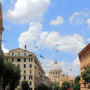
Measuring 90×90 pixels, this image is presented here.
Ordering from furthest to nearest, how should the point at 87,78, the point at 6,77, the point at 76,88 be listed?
the point at 76,88, the point at 6,77, the point at 87,78

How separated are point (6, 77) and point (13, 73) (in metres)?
2.51

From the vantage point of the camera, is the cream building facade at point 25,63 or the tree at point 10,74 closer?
the tree at point 10,74

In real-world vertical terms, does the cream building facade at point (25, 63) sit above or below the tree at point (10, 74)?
above

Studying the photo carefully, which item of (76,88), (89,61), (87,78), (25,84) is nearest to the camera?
(87,78)

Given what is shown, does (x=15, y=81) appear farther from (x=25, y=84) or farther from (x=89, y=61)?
(x=25, y=84)

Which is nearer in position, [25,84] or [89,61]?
[89,61]

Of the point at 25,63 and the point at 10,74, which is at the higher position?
the point at 25,63

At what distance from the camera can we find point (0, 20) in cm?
6362

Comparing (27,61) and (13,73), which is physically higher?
(27,61)

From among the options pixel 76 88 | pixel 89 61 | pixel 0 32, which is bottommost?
pixel 76 88

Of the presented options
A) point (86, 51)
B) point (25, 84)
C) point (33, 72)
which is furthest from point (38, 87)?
point (86, 51)

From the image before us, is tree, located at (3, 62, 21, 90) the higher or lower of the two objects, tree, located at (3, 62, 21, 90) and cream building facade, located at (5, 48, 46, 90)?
the lower

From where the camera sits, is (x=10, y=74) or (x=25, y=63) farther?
(x=25, y=63)

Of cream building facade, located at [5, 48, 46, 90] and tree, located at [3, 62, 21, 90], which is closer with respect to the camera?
tree, located at [3, 62, 21, 90]
